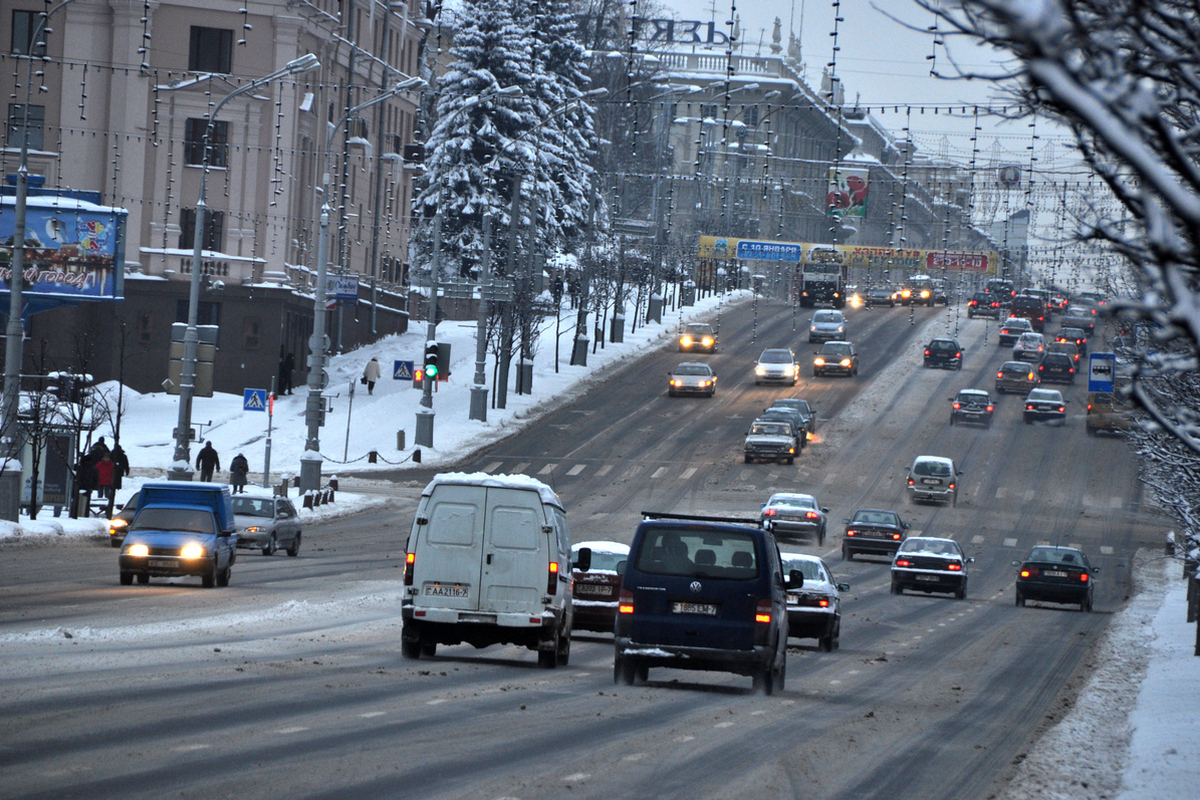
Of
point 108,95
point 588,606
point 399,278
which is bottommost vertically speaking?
point 588,606

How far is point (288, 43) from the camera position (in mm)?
64750

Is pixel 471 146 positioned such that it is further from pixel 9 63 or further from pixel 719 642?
pixel 719 642

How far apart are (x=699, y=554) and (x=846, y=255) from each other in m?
83.2

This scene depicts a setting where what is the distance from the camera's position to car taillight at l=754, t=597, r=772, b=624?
16672 millimetres

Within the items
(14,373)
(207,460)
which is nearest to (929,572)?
(14,373)

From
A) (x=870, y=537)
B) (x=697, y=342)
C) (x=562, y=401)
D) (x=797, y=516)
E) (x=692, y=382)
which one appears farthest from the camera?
(x=697, y=342)

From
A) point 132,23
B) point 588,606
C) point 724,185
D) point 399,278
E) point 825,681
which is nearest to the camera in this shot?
point 825,681

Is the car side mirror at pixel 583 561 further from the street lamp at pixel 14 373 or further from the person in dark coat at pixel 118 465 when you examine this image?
the person in dark coat at pixel 118 465

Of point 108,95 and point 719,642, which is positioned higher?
point 108,95

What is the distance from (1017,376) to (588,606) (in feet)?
173

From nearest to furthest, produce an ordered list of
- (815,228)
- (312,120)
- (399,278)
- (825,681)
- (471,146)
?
(825,681), (312,120), (471,146), (399,278), (815,228)

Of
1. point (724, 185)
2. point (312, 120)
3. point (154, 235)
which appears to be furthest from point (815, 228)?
point (154, 235)

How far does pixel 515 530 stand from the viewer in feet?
59.6

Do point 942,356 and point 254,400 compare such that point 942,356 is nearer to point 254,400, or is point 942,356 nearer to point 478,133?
point 478,133
